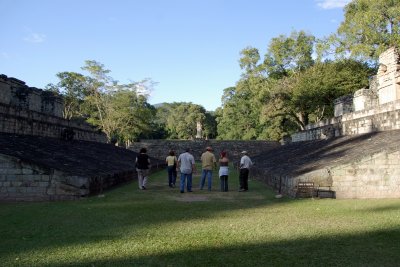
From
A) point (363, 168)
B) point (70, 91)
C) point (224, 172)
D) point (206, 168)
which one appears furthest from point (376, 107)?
point (70, 91)

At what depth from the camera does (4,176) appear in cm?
1106

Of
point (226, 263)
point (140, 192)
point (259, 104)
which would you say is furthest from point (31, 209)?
point (259, 104)

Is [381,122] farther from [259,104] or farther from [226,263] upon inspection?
[259,104]

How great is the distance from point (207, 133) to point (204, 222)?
65.7 metres

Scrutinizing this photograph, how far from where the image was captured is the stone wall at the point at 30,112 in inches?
630

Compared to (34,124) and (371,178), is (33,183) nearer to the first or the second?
(34,124)

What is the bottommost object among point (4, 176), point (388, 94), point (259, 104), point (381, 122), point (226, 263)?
point (226, 263)

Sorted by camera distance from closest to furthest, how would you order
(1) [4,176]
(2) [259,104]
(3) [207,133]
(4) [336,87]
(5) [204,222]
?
(5) [204,222] < (1) [4,176] < (4) [336,87] < (2) [259,104] < (3) [207,133]

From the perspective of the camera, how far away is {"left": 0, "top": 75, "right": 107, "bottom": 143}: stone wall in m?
16.0

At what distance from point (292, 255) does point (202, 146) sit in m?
37.5

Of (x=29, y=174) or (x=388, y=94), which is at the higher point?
(x=388, y=94)

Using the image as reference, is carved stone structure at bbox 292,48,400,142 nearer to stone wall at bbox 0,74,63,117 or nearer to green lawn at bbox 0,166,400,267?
green lawn at bbox 0,166,400,267

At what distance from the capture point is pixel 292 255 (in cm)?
541

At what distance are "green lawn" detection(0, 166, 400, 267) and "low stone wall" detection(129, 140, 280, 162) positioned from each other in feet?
100
